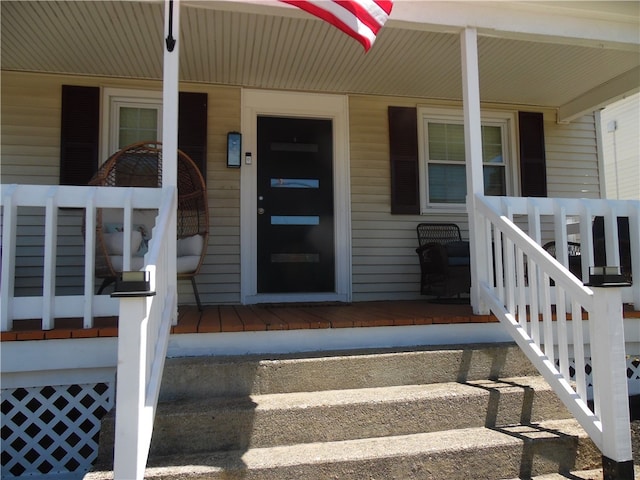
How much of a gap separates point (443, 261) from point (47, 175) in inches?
137

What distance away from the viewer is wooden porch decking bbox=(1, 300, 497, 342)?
7.98 ft

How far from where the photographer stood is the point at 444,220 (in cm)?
464

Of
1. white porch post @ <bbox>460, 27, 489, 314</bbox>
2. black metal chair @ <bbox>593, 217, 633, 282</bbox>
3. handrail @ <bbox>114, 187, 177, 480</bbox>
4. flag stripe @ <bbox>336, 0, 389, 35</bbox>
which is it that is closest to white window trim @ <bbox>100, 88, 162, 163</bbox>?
flag stripe @ <bbox>336, 0, 389, 35</bbox>

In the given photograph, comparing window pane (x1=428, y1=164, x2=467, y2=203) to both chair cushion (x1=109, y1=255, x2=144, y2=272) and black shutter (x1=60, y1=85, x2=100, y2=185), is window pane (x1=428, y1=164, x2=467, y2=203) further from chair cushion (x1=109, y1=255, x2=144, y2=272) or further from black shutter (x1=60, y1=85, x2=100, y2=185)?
black shutter (x1=60, y1=85, x2=100, y2=185)

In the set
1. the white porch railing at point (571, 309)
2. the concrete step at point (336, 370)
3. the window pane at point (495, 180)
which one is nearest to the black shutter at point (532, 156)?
the window pane at point (495, 180)

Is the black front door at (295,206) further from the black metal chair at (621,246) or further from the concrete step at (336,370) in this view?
the black metal chair at (621,246)

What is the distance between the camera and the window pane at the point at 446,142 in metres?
4.75

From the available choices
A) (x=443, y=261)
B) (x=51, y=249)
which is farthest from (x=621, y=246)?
(x=51, y=249)

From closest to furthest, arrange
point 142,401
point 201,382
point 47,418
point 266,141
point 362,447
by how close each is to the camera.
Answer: point 142,401
point 362,447
point 201,382
point 47,418
point 266,141

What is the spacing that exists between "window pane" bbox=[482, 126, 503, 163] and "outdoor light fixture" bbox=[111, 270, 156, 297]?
4.17 meters

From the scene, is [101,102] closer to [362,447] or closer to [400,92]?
[400,92]

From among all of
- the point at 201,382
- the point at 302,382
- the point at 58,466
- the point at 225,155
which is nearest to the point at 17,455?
the point at 58,466

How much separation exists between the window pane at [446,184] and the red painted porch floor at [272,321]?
1569mm

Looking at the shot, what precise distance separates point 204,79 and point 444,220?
2704mm
